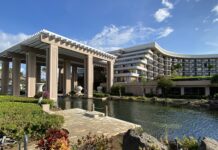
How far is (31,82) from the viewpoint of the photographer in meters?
44.3

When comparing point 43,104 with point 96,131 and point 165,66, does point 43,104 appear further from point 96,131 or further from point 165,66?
point 165,66

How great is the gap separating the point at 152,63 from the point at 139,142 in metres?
79.6

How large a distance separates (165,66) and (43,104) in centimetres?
8267

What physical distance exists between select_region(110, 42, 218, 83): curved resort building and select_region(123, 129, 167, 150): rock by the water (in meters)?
64.8

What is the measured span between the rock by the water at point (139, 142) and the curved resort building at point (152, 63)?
6481 cm

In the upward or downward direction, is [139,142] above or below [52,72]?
below

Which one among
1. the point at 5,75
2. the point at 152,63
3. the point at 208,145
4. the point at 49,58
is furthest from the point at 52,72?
the point at 152,63

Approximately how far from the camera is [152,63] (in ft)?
275

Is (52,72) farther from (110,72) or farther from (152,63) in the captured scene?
(152,63)

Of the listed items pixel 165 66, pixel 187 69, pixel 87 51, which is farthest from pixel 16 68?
pixel 187 69

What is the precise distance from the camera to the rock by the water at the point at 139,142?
6164mm

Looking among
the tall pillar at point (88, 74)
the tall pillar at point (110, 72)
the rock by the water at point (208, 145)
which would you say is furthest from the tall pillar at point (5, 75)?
the rock by the water at point (208, 145)

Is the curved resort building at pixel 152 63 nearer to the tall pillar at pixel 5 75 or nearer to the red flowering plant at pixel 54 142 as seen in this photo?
the tall pillar at pixel 5 75

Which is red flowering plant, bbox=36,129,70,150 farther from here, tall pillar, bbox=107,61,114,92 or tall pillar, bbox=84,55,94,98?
tall pillar, bbox=107,61,114,92
